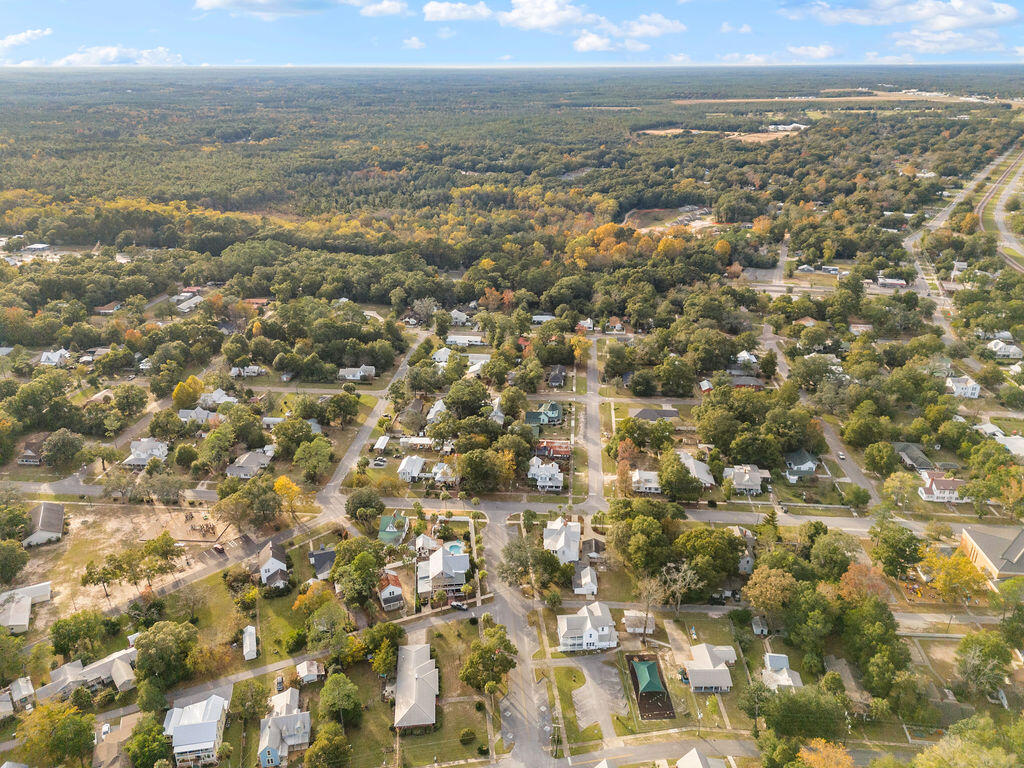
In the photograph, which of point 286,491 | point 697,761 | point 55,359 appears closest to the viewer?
point 697,761

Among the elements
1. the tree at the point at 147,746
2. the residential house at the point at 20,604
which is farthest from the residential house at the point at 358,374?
the tree at the point at 147,746

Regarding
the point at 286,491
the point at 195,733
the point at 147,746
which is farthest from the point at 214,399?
the point at 147,746

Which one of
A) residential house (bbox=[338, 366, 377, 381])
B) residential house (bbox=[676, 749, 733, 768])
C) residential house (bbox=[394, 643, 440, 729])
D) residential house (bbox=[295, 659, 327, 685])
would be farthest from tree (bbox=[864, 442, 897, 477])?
residential house (bbox=[338, 366, 377, 381])

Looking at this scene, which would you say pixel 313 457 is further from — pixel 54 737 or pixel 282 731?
pixel 54 737

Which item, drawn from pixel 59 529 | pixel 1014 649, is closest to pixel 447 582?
Result: pixel 59 529

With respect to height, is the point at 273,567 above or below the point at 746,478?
below

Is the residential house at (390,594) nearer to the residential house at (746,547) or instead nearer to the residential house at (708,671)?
the residential house at (708,671)
